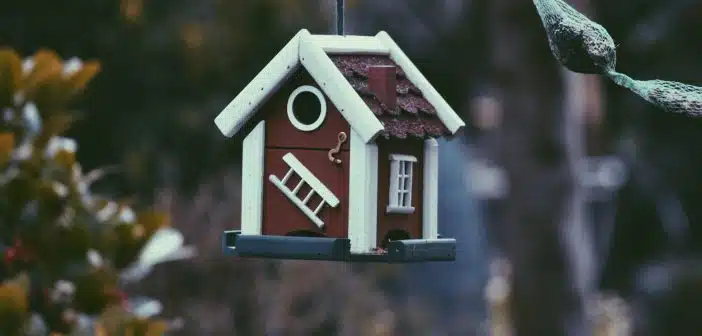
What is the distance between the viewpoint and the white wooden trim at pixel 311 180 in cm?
307

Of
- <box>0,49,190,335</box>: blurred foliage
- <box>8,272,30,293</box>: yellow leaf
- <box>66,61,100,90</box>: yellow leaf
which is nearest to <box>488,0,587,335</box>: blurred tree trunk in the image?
<box>66,61,100,90</box>: yellow leaf

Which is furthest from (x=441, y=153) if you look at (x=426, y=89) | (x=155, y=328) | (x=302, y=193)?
(x=302, y=193)

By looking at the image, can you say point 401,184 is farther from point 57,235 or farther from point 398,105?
point 57,235

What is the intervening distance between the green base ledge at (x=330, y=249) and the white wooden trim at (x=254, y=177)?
0.05 meters

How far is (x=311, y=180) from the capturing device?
310 centimetres

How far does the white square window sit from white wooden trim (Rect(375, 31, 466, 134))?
12cm

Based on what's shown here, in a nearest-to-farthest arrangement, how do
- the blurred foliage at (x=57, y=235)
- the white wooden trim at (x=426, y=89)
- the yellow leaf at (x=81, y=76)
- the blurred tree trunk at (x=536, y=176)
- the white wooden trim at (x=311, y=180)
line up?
the white wooden trim at (x=311, y=180) < the white wooden trim at (x=426, y=89) < the blurred foliage at (x=57, y=235) < the yellow leaf at (x=81, y=76) < the blurred tree trunk at (x=536, y=176)

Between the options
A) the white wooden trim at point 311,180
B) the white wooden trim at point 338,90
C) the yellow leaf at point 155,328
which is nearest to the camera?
the white wooden trim at point 338,90

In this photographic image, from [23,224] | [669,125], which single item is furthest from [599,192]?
[23,224]

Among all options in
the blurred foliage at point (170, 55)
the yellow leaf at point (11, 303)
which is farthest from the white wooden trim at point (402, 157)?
→ the blurred foliage at point (170, 55)

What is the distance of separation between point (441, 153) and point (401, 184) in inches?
360

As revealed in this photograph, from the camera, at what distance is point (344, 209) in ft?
10.1

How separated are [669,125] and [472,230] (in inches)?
205

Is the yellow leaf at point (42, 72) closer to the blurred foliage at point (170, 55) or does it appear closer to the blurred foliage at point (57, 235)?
the blurred foliage at point (57, 235)
